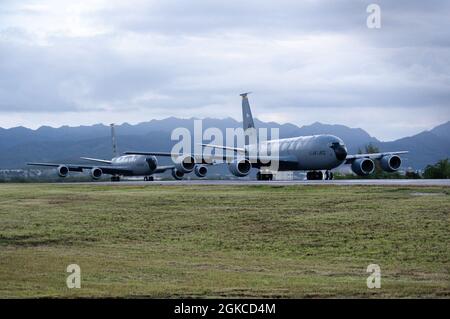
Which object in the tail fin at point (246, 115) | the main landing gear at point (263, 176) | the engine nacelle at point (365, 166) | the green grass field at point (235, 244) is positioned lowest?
the green grass field at point (235, 244)

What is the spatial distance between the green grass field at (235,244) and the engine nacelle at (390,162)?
871 inches

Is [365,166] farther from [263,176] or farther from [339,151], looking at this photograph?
[263,176]

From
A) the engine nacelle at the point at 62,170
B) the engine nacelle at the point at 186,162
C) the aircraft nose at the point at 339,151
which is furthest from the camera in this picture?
the engine nacelle at the point at 62,170

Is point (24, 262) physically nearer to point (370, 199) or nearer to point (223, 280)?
point (223, 280)

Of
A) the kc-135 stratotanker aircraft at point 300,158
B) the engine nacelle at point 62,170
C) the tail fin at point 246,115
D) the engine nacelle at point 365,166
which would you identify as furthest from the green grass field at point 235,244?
the engine nacelle at point 62,170

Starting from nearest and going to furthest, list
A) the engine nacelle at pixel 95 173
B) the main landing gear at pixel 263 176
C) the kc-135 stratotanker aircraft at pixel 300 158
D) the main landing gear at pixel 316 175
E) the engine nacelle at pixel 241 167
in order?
the kc-135 stratotanker aircraft at pixel 300 158, the engine nacelle at pixel 241 167, the main landing gear at pixel 316 175, the main landing gear at pixel 263 176, the engine nacelle at pixel 95 173

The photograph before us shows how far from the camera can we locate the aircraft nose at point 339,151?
6525cm

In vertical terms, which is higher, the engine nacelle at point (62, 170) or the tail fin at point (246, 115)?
the tail fin at point (246, 115)

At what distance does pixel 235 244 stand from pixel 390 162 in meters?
37.4

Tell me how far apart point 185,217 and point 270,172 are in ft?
115

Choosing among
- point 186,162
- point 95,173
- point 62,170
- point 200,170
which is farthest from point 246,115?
point 62,170

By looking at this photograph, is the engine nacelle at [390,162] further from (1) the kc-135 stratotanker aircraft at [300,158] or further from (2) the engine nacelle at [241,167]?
(2) the engine nacelle at [241,167]

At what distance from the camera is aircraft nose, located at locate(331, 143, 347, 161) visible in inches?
2569

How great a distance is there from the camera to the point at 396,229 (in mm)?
30656
